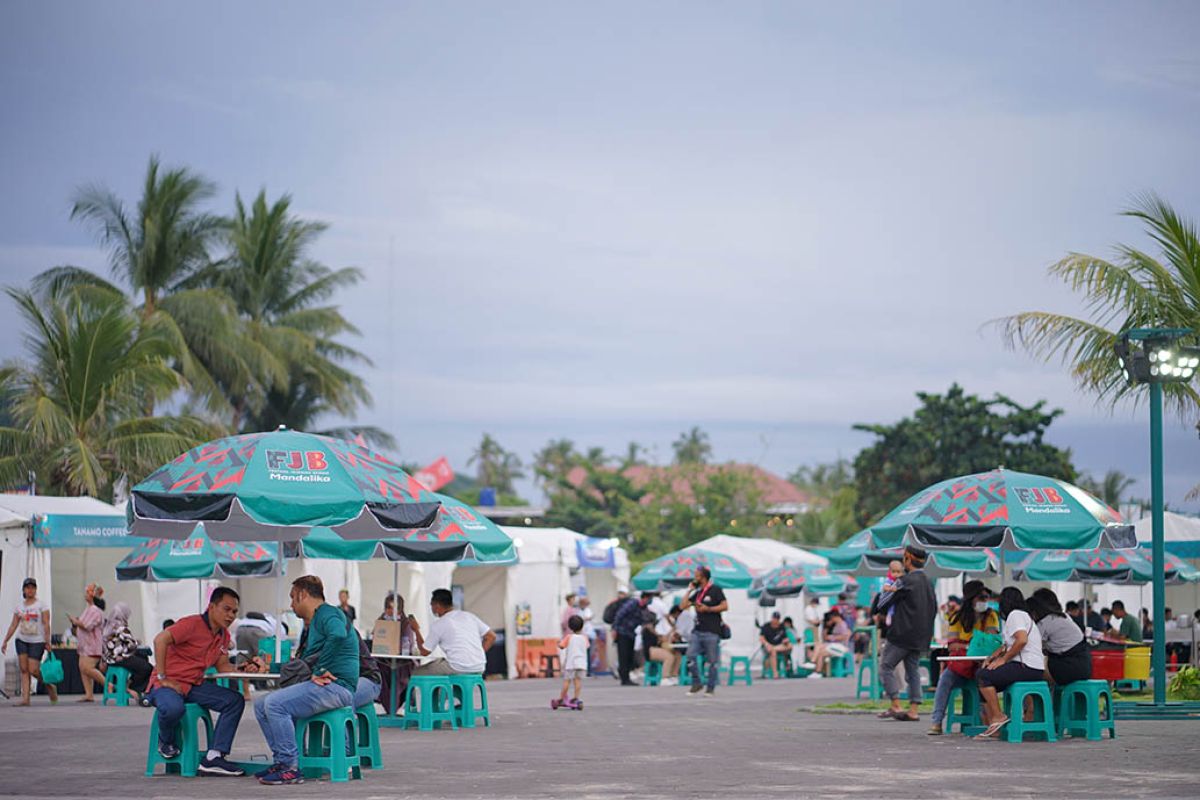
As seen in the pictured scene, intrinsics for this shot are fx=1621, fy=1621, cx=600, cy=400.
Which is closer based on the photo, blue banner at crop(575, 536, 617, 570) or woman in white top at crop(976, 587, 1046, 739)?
woman in white top at crop(976, 587, 1046, 739)

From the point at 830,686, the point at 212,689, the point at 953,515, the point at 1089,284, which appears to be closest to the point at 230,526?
the point at 212,689

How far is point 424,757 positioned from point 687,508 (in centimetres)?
4897

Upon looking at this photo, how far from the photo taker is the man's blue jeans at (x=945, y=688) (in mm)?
15438

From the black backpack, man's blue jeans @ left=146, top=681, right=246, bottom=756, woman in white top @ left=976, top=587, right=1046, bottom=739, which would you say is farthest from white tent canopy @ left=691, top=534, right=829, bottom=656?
man's blue jeans @ left=146, top=681, right=246, bottom=756

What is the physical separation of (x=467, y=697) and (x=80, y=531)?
1019 cm

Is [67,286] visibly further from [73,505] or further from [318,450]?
[318,450]

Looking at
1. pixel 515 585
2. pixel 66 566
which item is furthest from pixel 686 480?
pixel 66 566

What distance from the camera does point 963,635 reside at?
16.1 metres

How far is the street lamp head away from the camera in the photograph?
17.8 metres

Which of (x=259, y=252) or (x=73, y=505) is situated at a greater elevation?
(x=259, y=252)

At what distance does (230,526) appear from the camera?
15.7 m

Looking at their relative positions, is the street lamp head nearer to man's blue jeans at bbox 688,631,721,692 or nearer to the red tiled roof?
man's blue jeans at bbox 688,631,721,692

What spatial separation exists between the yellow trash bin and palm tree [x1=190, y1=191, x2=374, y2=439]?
26288mm

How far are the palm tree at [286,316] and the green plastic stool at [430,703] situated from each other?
25.6m
